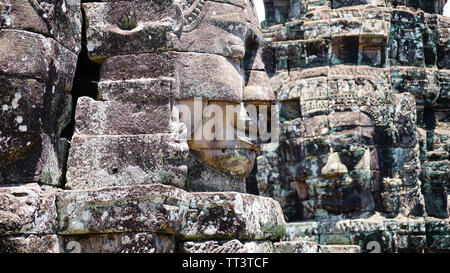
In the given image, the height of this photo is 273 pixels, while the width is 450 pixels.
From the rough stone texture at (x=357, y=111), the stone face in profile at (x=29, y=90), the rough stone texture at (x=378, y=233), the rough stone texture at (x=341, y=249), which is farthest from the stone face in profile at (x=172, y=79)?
the rough stone texture at (x=378, y=233)

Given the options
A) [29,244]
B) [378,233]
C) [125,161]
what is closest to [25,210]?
[29,244]

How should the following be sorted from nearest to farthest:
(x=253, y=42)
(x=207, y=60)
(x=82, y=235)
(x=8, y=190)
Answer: (x=8, y=190) < (x=82, y=235) < (x=207, y=60) < (x=253, y=42)

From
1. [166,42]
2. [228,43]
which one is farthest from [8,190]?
[228,43]

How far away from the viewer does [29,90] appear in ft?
16.5

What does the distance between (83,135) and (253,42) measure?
1785 millimetres

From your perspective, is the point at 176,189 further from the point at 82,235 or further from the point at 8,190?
the point at 8,190

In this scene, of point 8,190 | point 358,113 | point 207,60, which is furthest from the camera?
point 358,113

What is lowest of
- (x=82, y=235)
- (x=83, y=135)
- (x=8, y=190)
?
(x=82, y=235)

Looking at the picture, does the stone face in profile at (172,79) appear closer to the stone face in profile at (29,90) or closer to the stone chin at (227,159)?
the stone chin at (227,159)

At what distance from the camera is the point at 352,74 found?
15680mm

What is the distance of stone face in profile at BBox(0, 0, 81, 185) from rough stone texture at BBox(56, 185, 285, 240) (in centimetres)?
36

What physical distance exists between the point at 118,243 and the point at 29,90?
1.30 m

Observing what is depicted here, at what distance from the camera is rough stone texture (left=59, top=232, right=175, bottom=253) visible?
5.00 m

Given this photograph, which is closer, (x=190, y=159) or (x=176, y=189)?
(x=176, y=189)
